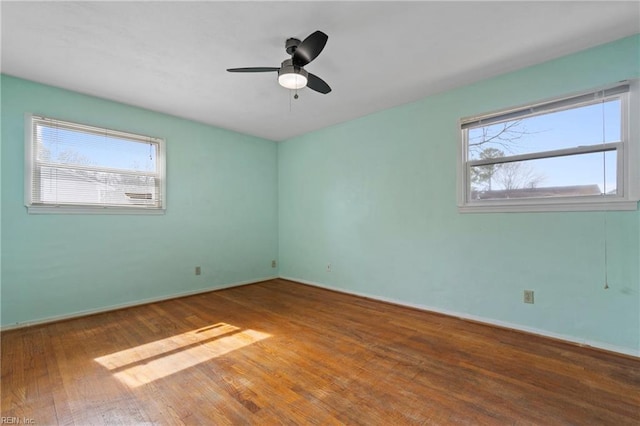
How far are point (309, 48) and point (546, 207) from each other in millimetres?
2585

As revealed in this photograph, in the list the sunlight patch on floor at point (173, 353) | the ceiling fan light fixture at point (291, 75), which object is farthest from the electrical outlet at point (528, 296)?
the ceiling fan light fixture at point (291, 75)

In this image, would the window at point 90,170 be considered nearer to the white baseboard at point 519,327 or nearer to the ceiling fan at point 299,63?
the ceiling fan at point 299,63

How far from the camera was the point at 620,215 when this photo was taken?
2.21 m

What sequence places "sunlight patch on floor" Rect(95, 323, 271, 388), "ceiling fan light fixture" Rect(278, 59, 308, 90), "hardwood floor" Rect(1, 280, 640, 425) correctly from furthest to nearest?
1. "ceiling fan light fixture" Rect(278, 59, 308, 90)
2. "sunlight patch on floor" Rect(95, 323, 271, 388)
3. "hardwood floor" Rect(1, 280, 640, 425)

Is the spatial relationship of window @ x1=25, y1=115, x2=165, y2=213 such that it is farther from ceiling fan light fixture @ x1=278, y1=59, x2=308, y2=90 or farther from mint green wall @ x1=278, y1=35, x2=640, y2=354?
ceiling fan light fixture @ x1=278, y1=59, x2=308, y2=90

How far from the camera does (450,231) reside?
A: 309 cm

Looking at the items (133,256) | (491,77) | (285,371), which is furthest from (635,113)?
(133,256)

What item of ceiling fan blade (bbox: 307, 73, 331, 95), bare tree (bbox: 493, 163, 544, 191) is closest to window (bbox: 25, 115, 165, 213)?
ceiling fan blade (bbox: 307, 73, 331, 95)

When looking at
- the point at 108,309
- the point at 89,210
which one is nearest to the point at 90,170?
the point at 89,210

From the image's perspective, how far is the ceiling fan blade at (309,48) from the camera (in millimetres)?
1815

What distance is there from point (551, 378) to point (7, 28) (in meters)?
4.79

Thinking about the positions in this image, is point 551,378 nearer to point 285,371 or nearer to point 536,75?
point 285,371

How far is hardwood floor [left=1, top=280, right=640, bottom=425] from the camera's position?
152cm

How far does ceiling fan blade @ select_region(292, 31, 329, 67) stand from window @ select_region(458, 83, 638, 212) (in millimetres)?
2007
